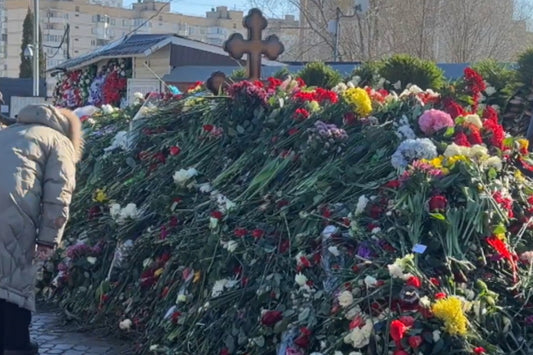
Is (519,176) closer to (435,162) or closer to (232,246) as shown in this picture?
(435,162)

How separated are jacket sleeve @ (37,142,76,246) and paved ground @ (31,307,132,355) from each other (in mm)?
1221

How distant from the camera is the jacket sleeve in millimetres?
4566

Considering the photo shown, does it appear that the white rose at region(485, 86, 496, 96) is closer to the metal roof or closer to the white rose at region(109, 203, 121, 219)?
the white rose at region(109, 203, 121, 219)

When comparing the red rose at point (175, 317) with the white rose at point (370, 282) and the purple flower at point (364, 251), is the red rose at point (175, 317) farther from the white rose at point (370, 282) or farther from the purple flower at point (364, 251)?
the white rose at point (370, 282)

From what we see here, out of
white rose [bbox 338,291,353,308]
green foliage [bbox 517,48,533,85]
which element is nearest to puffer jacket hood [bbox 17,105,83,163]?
white rose [bbox 338,291,353,308]

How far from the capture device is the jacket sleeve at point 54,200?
4.57 meters

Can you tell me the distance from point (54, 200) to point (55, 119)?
22.7 inches

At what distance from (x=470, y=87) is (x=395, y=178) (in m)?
2.14

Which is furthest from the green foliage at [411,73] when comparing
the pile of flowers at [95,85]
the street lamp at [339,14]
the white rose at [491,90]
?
the street lamp at [339,14]

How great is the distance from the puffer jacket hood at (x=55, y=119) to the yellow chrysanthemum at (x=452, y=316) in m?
2.43

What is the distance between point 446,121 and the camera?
504 cm

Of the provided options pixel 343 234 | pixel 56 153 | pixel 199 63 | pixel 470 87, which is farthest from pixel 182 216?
pixel 199 63

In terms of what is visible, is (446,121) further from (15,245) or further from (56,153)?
(15,245)

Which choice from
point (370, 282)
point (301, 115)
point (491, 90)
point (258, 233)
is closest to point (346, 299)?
point (370, 282)
